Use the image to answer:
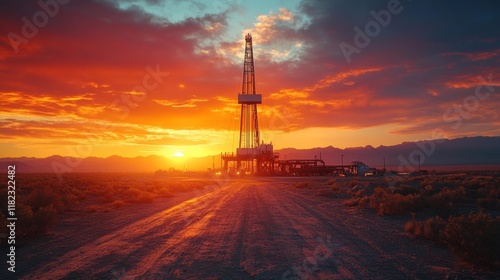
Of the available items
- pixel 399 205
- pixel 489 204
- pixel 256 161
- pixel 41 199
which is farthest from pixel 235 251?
pixel 256 161

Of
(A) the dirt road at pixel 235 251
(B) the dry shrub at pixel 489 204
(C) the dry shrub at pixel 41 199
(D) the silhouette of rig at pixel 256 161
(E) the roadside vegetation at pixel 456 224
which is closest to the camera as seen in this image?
(A) the dirt road at pixel 235 251

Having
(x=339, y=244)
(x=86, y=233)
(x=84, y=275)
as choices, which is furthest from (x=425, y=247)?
(x=86, y=233)

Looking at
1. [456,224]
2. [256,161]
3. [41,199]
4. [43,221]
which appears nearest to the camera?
[456,224]

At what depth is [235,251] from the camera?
952cm

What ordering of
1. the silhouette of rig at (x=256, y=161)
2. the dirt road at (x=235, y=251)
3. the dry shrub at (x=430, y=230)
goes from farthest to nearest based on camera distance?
the silhouette of rig at (x=256, y=161)
the dry shrub at (x=430, y=230)
the dirt road at (x=235, y=251)

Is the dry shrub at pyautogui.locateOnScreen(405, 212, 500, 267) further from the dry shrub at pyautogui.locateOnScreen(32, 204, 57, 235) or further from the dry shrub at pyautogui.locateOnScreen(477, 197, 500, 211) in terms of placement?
the dry shrub at pyautogui.locateOnScreen(32, 204, 57, 235)

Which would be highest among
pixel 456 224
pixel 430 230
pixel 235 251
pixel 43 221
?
pixel 456 224

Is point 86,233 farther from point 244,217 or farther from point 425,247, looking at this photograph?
point 425,247

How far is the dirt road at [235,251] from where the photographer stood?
7539 millimetres

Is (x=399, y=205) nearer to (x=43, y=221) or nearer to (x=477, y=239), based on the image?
(x=477, y=239)

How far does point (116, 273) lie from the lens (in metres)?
7.39

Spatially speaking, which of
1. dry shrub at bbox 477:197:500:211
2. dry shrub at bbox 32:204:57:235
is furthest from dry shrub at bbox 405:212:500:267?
dry shrub at bbox 32:204:57:235

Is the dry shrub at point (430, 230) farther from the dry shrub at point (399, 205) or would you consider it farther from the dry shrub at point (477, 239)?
the dry shrub at point (399, 205)

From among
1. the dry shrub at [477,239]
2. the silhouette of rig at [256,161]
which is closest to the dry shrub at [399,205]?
the dry shrub at [477,239]
